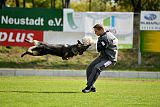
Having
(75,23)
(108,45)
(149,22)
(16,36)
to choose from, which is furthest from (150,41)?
(108,45)

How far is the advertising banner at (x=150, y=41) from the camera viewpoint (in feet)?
77.5

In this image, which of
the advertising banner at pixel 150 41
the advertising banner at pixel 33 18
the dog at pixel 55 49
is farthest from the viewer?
the advertising banner at pixel 33 18

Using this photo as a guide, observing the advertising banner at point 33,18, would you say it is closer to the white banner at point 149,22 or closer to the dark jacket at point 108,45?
the white banner at point 149,22

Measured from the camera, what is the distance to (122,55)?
26.4 metres

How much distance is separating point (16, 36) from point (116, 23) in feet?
20.2

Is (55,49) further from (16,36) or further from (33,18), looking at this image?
(33,18)

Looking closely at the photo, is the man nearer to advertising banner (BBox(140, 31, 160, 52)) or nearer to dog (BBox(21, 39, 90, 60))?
dog (BBox(21, 39, 90, 60))

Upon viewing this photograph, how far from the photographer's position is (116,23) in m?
23.8

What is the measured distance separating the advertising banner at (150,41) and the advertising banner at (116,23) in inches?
30.6

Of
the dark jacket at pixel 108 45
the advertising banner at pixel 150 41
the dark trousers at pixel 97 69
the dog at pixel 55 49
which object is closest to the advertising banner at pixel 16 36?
the advertising banner at pixel 150 41

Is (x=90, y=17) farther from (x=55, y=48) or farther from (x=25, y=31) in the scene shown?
(x=55, y=48)

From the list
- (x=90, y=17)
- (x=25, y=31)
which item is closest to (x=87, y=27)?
(x=90, y=17)

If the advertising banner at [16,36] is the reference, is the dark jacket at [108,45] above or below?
above

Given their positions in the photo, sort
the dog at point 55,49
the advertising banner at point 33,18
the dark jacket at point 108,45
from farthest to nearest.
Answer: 1. the advertising banner at point 33,18
2. the dark jacket at point 108,45
3. the dog at point 55,49
